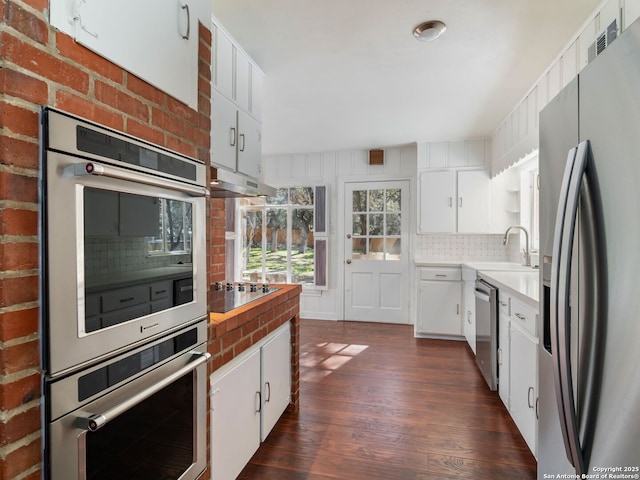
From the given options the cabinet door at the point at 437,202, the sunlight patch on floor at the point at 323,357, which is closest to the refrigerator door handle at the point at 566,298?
the sunlight patch on floor at the point at 323,357

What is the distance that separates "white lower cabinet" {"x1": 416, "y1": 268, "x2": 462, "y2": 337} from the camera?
4.06m

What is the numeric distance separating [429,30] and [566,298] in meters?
1.80

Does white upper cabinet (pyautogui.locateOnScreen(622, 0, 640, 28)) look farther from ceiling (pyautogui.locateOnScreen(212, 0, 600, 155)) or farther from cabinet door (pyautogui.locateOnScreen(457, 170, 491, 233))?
cabinet door (pyautogui.locateOnScreen(457, 170, 491, 233))

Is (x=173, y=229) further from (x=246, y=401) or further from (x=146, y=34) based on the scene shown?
(x=246, y=401)

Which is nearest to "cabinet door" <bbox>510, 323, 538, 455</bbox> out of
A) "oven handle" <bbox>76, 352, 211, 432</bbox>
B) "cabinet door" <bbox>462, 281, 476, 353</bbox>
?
"cabinet door" <bbox>462, 281, 476, 353</bbox>

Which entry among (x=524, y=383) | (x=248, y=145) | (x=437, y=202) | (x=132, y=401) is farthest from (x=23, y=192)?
(x=437, y=202)

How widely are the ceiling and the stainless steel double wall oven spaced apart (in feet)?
4.34

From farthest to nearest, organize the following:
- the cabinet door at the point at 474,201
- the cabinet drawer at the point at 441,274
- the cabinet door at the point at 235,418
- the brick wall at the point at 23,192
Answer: the cabinet door at the point at 474,201 < the cabinet drawer at the point at 441,274 < the cabinet door at the point at 235,418 < the brick wall at the point at 23,192

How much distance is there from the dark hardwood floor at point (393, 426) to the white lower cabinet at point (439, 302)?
554 mm

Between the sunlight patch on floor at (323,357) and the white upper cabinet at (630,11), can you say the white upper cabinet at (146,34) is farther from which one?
the sunlight patch on floor at (323,357)

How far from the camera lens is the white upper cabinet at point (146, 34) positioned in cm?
86

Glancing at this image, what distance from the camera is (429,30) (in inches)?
80.0

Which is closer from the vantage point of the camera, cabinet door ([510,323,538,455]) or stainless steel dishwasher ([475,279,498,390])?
cabinet door ([510,323,538,455])

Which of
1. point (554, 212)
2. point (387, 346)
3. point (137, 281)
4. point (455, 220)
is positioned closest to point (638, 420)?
point (554, 212)
